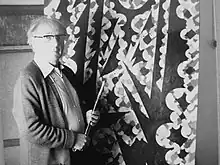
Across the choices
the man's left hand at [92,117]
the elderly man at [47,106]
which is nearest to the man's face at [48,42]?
the elderly man at [47,106]

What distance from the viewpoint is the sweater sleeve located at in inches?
31.1

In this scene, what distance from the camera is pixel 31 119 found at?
79 centimetres

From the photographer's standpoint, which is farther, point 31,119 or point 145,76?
point 145,76

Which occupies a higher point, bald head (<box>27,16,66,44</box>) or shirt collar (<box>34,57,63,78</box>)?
bald head (<box>27,16,66,44</box>)

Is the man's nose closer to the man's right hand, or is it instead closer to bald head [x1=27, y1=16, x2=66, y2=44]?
bald head [x1=27, y1=16, x2=66, y2=44]

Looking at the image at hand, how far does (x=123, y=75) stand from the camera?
0.90 meters

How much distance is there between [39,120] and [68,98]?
0.08 metres

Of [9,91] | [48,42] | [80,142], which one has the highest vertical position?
[48,42]

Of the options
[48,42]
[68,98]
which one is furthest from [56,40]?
[68,98]

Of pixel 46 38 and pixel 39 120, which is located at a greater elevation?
pixel 46 38

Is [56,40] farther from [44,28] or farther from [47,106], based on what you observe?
[47,106]

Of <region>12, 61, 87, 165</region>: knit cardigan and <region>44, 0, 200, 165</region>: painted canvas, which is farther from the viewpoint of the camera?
<region>44, 0, 200, 165</region>: painted canvas

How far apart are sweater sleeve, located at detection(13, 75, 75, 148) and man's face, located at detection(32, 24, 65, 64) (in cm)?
6

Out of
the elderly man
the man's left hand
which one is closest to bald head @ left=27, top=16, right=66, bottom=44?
the elderly man
